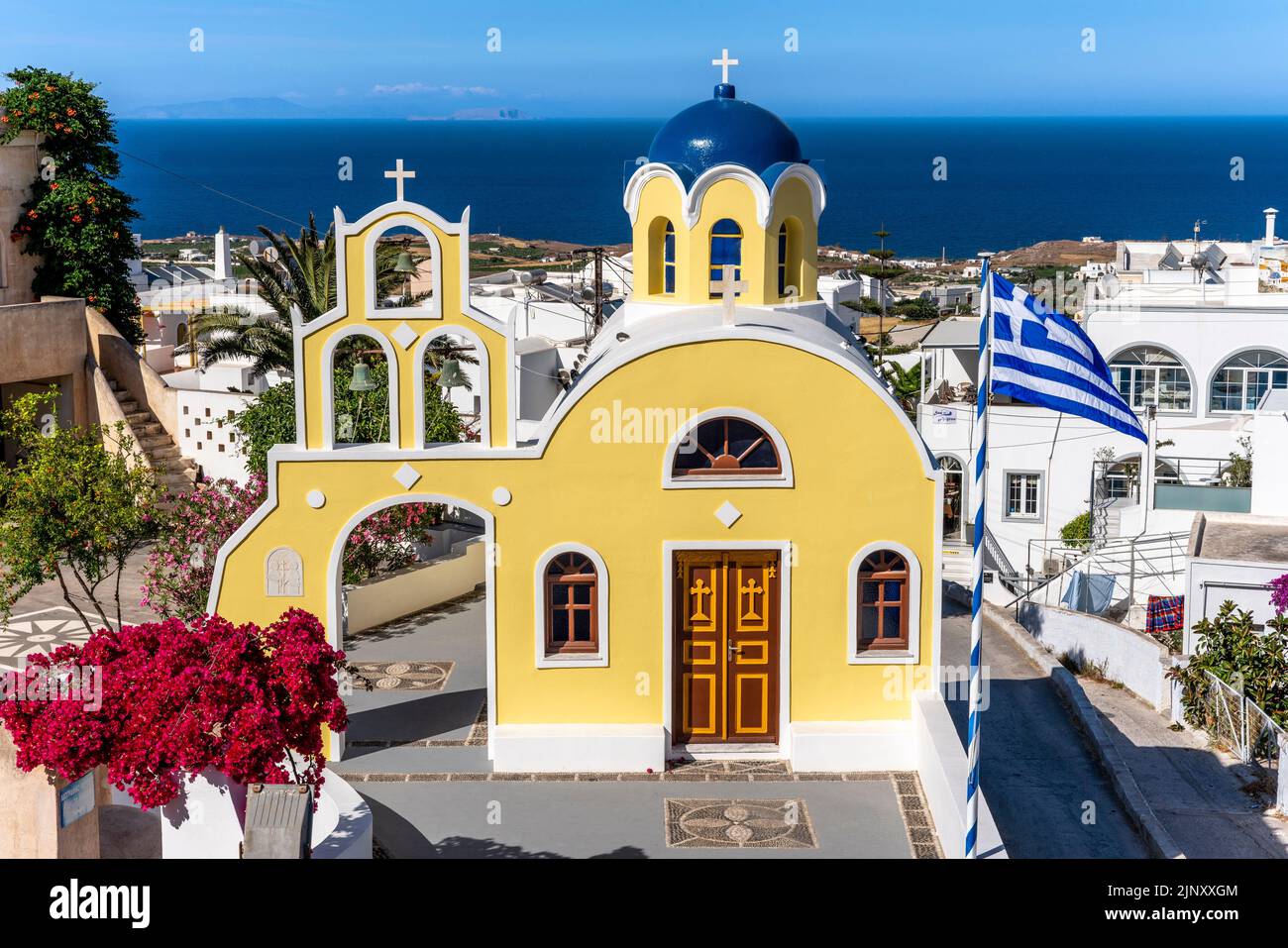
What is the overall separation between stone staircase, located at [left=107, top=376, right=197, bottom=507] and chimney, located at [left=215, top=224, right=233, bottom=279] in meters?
21.2

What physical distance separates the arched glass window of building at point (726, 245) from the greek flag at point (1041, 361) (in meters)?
6.48

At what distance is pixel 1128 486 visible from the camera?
40.6 metres

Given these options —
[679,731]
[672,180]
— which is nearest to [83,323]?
[672,180]

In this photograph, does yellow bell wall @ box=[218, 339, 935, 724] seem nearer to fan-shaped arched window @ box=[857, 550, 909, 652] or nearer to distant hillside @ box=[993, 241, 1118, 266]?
fan-shaped arched window @ box=[857, 550, 909, 652]

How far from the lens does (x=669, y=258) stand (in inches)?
878

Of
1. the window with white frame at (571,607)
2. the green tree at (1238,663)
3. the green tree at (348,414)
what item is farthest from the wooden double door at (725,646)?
the green tree at (348,414)

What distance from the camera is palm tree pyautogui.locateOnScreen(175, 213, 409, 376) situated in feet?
102

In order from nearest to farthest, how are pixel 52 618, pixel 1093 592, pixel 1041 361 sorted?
pixel 1041 361
pixel 52 618
pixel 1093 592

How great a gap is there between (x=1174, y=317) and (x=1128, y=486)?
16.6ft

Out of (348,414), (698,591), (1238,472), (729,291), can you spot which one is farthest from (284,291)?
(1238,472)

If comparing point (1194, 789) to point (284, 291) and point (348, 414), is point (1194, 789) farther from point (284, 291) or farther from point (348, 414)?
point (284, 291)

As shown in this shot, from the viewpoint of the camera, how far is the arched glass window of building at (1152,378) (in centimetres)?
4188

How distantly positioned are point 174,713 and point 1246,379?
118 feet
